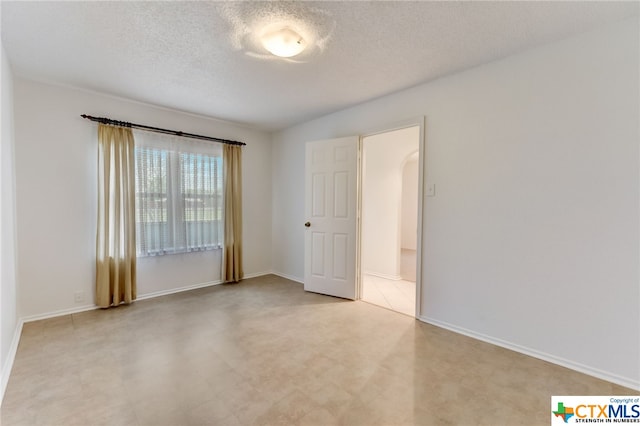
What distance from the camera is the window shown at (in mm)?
3467

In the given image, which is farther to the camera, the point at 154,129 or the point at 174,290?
the point at 174,290

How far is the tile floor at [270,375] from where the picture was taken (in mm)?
1584

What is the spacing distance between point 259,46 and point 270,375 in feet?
8.35

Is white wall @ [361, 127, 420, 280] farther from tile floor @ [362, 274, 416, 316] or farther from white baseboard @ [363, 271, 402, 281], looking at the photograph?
tile floor @ [362, 274, 416, 316]

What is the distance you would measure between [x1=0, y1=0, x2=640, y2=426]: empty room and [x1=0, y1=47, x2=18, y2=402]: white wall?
64 millimetres

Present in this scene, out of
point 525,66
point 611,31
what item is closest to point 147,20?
point 525,66

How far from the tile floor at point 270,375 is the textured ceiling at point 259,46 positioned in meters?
2.52

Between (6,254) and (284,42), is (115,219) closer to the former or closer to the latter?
(6,254)

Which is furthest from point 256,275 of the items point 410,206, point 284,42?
point 410,206

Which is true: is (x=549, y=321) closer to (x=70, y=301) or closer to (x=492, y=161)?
(x=492, y=161)

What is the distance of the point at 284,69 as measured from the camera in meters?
2.56

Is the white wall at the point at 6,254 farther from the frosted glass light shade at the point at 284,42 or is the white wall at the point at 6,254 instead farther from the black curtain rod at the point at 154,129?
the frosted glass light shade at the point at 284,42

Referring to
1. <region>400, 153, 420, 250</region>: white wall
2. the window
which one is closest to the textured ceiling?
the window

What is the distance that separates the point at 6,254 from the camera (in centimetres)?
216
